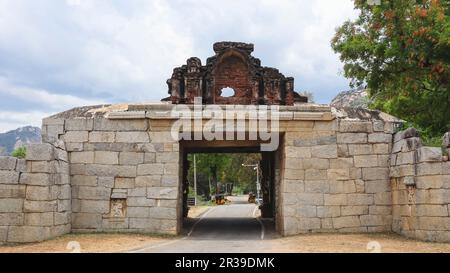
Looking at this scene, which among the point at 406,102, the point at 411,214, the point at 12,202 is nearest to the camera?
the point at 12,202

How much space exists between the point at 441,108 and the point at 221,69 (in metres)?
8.18

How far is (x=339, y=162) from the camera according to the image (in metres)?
13.5

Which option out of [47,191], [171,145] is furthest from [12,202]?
[171,145]

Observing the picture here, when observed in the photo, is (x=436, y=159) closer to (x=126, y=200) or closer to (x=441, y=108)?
(x=441, y=108)

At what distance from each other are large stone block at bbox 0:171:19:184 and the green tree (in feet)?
39.5

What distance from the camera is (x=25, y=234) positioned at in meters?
11.1

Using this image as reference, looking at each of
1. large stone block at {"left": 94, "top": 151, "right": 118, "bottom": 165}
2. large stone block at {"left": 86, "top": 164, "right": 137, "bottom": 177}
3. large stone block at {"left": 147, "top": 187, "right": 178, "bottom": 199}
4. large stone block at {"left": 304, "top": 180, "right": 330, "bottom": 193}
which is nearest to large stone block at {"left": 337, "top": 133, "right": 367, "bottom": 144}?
large stone block at {"left": 304, "top": 180, "right": 330, "bottom": 193}

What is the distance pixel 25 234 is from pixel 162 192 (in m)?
3.97

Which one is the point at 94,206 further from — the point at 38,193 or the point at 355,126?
the point at 355,126

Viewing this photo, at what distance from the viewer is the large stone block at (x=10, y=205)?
11023 mm

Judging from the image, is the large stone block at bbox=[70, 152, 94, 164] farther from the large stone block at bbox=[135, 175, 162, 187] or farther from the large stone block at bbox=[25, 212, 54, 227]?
the large stone block at bbox=[25, 212, 54, 227]

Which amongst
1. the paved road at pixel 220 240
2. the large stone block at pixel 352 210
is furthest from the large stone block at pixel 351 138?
the paved road at pixel 220 240

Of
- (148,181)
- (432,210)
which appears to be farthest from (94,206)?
(432,210)
